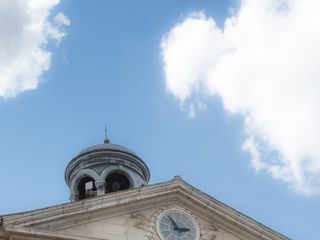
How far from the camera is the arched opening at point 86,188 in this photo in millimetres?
30358

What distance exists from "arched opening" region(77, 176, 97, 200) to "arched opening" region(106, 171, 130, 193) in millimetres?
810

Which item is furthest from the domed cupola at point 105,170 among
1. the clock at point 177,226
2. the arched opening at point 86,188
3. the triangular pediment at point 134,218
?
the clock at point 177,226

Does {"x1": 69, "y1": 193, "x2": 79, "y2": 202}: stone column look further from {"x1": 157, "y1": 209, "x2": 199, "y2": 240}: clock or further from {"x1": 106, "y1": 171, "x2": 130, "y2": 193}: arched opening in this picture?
{"x1": 157, "y1": 209, "x2": 199, "y2": 240}: clock

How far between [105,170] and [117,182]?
837 mm

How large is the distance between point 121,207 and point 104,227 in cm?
88

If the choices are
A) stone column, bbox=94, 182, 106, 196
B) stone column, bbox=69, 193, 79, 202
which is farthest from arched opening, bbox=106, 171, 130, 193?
stone column, bbox=69, 193, 79, 202

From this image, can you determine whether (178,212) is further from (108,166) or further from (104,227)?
(108,166)

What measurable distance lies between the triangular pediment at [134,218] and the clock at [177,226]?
0.45ft

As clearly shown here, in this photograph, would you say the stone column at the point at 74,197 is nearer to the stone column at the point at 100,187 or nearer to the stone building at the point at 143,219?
the stone column at the point at 100,187

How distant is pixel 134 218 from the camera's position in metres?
25.0

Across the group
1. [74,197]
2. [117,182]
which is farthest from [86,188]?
[117,182]

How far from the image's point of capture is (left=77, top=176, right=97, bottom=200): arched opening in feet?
99.6

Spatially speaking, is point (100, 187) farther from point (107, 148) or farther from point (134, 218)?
point (134, 218)

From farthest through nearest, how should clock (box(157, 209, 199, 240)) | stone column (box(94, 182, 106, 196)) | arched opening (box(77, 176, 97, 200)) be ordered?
arched opening (box(77, 176, 97, 200))
stone column (box(94, 182, 106, 196))
clock (box(157, 209, 199, 240))
